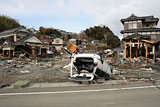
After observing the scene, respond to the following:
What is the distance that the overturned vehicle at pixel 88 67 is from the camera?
6.93 meters

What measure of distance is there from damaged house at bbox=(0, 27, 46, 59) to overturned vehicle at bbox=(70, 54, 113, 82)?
2095 cm

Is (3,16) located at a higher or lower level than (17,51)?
higher

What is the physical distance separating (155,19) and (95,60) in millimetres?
31202

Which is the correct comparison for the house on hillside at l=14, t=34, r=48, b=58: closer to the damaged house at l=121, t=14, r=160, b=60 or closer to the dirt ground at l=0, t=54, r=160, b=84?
the dirt ground at l=0, t=54, r=160, b=84

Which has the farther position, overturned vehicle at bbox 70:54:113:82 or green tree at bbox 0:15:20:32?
green tree at bbox 0:15:20:32

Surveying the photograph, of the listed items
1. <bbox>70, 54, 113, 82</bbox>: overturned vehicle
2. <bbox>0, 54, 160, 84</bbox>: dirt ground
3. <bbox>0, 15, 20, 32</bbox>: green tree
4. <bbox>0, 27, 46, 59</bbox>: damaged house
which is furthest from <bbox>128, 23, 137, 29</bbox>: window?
<bbox>0, 15, 20, 32</bbox>: green tree

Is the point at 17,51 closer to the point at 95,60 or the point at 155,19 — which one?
the point at 95,60

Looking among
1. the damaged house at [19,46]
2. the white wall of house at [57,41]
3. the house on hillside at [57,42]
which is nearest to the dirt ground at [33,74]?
the damaged house at [19,46]

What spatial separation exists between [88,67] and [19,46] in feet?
77.5

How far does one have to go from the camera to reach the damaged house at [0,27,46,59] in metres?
25.6

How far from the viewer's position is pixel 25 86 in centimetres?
623

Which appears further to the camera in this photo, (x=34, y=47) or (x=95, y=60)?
(x=34, y=47)

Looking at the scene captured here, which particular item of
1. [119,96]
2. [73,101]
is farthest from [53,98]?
[119,96]

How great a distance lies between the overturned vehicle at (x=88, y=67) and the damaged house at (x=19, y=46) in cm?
2095
